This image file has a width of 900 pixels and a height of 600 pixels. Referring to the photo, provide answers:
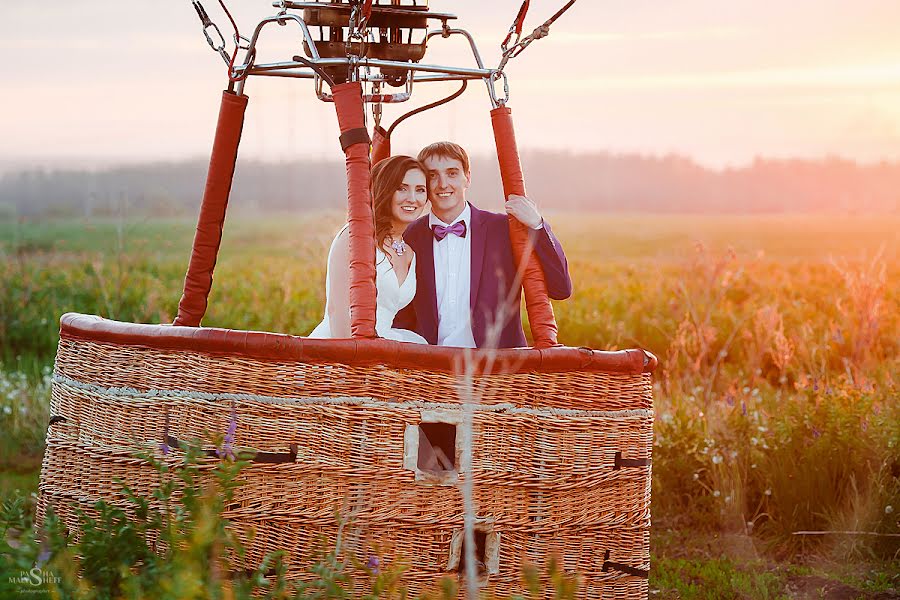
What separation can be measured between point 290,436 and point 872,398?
8.54 ft

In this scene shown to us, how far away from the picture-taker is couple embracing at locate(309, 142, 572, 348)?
354 centimetres

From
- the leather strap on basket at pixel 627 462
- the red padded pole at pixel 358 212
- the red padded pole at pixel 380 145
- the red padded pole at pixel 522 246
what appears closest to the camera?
the red padded pole at pixel 358 212

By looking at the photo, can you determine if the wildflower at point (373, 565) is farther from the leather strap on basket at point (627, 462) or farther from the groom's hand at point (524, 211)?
the groom's hand at point (524, 211)

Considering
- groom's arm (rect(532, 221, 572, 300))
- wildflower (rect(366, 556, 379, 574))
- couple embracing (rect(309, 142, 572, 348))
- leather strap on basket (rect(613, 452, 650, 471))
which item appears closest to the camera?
wildflower (rect(366, 556, 379, 574))

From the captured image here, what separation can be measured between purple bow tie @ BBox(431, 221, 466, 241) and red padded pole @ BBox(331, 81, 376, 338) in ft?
2.83

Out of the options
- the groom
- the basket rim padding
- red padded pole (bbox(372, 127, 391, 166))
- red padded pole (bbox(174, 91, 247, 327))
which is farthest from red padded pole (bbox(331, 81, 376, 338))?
red padded pole (bbox(372, 127, 391, 166))

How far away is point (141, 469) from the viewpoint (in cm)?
279

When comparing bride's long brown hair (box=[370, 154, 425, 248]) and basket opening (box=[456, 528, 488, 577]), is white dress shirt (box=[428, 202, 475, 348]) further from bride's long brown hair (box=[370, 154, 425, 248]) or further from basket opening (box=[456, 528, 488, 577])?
basket opening (box=[456, 528, 488, 577])

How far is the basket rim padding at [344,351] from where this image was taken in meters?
2.69

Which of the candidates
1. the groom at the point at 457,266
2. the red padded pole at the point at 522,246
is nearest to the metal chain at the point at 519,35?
the red padded pole at the point at 522,246

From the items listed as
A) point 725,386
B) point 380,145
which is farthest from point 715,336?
point 380,145

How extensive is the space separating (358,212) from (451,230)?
90 centimetres

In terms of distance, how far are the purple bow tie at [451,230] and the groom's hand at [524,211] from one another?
52 centimetres

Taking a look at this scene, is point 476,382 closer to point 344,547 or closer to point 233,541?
point 344,547
